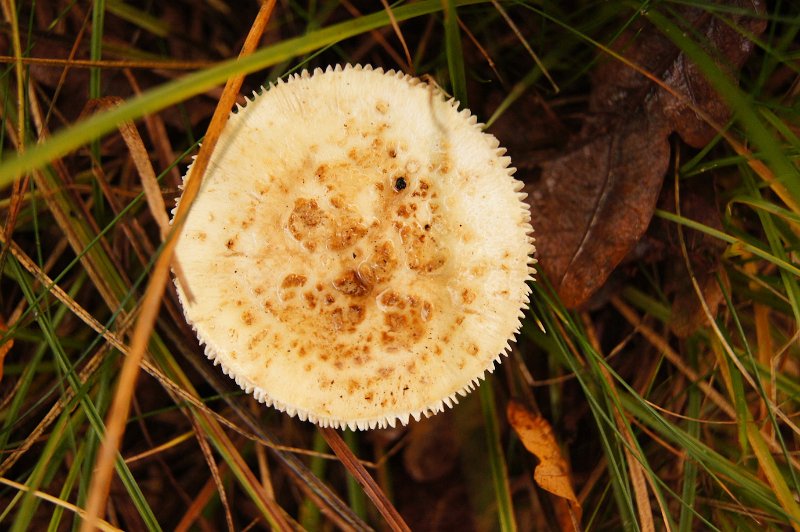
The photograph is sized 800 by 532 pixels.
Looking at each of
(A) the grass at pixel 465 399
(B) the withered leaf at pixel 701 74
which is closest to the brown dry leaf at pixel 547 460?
(A) the grass at pixel 465 399

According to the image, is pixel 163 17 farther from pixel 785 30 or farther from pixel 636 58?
pixel 785 30

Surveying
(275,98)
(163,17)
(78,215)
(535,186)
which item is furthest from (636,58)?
(78,215)

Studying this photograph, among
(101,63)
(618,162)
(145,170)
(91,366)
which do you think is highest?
(101,63)

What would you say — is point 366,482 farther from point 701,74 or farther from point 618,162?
point 701,74

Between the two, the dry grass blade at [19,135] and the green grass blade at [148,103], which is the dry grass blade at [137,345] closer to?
the green grass blade at [148,103]

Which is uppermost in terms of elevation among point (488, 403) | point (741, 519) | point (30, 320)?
point (30, 320)

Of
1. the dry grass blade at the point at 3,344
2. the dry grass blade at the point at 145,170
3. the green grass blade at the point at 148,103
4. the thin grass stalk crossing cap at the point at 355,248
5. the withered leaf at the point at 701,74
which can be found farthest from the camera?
the dry grass blade at the point at 3,344

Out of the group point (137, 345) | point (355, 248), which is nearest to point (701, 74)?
point (355, 248)
